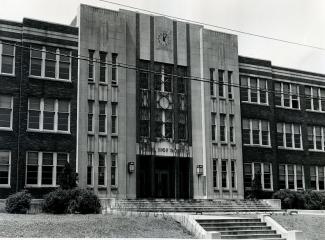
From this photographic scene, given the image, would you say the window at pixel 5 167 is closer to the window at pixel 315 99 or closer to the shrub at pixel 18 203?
the shrub at pixel 18 203

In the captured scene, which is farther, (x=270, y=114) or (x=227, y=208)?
(x=270, y=114)

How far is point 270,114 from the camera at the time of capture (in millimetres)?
45406

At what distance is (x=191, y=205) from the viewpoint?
1394 inches

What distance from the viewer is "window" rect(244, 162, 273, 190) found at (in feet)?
141

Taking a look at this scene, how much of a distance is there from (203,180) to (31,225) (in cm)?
2048

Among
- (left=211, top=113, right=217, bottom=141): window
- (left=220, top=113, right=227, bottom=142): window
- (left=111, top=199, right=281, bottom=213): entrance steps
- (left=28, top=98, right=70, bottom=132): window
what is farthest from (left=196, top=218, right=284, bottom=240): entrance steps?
(left=220, top=113, right=227, bottom=142): window

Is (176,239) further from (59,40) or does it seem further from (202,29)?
(202,29)

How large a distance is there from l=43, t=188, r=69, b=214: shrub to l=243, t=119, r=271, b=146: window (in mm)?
18718

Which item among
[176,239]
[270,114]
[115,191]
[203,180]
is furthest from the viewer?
[270,114]

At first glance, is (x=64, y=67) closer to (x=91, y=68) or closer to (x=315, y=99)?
(x=91, y=68)

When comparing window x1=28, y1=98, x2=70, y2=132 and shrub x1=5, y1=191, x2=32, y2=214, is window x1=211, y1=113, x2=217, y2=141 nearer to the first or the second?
window x1=28, y1=98, x2=70, y2=132

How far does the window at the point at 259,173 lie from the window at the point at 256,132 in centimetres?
186

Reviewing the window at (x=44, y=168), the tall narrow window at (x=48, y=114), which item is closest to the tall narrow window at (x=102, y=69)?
the tall narrow window at (x=48, y=114)

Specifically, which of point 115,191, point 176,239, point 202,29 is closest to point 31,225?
point 176,239
